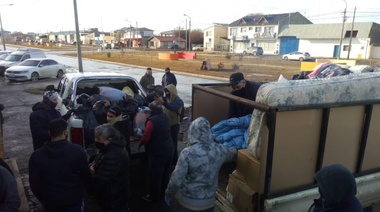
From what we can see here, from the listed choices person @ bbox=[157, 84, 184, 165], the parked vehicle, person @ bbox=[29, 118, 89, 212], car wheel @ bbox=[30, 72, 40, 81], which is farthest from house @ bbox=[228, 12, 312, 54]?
person @ bbox=[29, 118, 89, 212]

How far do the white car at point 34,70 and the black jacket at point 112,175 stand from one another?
18.9m

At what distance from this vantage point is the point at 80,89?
6109 mm

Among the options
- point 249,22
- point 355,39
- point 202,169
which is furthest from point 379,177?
point 249,22

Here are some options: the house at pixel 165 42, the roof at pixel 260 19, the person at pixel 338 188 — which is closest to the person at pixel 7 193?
the person at pixel 338 188

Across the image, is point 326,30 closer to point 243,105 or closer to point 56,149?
point 243,105

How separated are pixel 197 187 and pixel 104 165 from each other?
98 cm

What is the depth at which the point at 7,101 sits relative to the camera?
42.0 feet

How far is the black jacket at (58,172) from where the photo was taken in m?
2.82

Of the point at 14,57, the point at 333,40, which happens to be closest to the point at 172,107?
the point at 14,57

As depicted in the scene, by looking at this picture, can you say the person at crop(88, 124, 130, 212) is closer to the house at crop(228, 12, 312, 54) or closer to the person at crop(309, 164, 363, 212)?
the person at crop(309, 164, 363, 212)

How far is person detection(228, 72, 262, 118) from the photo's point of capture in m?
4.54

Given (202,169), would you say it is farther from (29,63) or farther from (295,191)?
(29,63)

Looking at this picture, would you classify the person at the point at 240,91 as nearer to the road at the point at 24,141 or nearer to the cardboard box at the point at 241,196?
the cardboard box at the point at 241,196

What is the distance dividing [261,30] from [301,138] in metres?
74.2
